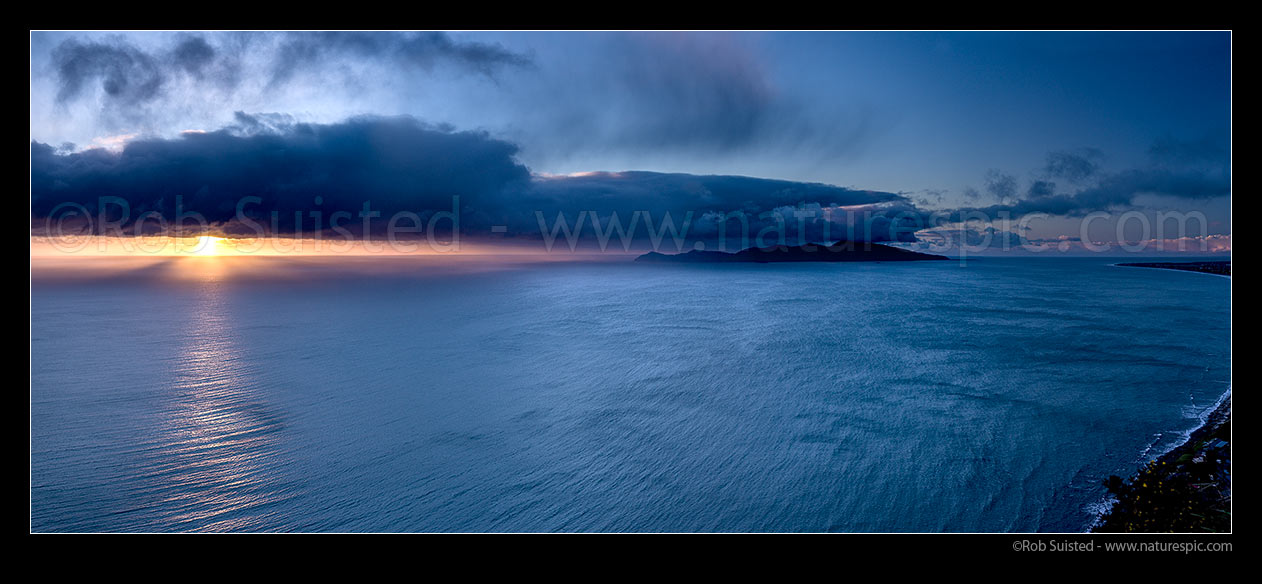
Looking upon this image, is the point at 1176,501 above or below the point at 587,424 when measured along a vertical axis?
above

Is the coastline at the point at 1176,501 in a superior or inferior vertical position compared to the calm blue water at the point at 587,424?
superior

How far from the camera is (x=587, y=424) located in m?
9.49

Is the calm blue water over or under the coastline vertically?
under

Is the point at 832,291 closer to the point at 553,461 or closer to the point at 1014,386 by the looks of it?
the point at 1014,386

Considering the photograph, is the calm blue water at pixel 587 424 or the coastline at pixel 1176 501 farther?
the calm blue water at pixel 587 424

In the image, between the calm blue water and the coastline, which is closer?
the coastline

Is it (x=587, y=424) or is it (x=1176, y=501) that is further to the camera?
(x=587, y=424)

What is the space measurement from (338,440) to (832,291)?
44.0m

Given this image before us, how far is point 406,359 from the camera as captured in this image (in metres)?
14.8

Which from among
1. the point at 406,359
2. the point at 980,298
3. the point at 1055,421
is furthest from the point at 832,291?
the point at 406,359

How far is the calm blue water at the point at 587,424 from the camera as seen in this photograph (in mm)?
6227

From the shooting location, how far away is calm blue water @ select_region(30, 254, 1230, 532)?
6227 millimetres
